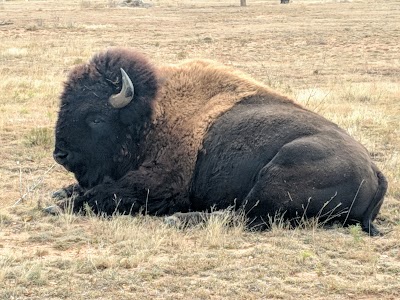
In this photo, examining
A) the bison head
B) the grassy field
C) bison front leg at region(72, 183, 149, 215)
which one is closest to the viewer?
the grassy field

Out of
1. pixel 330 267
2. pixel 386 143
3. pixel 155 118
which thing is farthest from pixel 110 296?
pixel 386 143

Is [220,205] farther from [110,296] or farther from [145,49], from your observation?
[145,49]

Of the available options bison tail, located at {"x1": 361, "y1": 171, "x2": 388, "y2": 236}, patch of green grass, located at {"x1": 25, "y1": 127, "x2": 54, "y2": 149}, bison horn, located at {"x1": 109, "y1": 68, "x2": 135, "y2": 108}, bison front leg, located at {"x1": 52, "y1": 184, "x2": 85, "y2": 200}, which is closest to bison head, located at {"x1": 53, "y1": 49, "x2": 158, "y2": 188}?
bison horn, located at {"x1": 109, "y1": 68, "x2": 135, "y2": 108}

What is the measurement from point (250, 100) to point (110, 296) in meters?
3.25

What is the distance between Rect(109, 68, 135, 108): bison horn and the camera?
24.3 ft

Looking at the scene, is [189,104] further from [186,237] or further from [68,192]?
[186,237]

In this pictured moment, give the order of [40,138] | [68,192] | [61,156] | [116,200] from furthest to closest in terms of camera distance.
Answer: [40,138] < [68,192] < [61,156] < [116,200]

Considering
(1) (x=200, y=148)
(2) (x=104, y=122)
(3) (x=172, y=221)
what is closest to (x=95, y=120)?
(2) (x=104, y=122)

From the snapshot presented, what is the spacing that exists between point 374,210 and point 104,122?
277cm

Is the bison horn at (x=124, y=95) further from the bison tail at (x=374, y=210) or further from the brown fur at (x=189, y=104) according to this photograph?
the bison tail at (x=374, y=210)

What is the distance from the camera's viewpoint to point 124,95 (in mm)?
7445

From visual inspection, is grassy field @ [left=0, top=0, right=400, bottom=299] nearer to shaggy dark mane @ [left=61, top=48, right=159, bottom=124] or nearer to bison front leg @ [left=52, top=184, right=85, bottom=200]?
bison front leg @ [left=52, top=184, right=85, bottom=200]

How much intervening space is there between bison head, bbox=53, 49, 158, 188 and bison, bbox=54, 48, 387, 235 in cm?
1

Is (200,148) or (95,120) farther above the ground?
(95,120)
